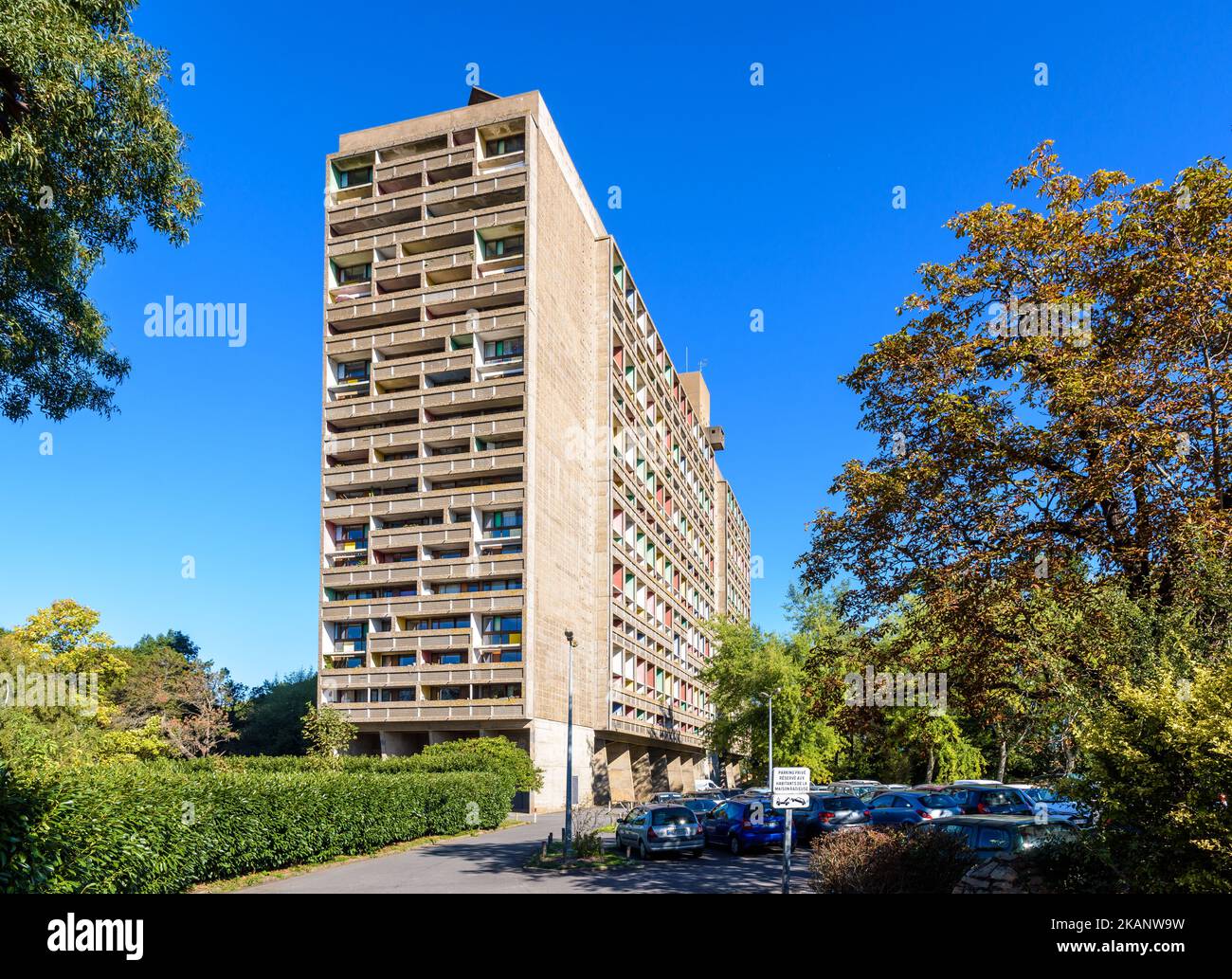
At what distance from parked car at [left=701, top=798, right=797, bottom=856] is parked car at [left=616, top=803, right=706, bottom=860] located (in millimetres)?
1049

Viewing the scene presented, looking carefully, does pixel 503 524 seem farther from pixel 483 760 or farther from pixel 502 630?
pixel 483 760

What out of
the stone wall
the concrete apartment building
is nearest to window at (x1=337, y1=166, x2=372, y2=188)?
the concrete apartment building

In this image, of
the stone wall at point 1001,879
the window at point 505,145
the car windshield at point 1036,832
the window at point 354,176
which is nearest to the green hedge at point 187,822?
the stone wall at point 1001,879

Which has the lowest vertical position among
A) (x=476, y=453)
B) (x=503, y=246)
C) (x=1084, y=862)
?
(x=1084, y=862)

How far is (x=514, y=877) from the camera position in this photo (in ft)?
69.1

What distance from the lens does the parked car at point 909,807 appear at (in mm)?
26094

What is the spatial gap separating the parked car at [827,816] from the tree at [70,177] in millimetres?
20825

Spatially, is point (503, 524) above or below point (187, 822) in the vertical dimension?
above

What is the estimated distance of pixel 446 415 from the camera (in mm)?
54781

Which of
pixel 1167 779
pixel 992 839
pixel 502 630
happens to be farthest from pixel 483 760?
pixel 1167 779

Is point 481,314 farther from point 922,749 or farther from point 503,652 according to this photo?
point 922,749

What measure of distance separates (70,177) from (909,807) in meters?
25.9

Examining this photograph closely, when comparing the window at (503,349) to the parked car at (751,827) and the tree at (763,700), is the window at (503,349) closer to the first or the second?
the tree at (763,700)
